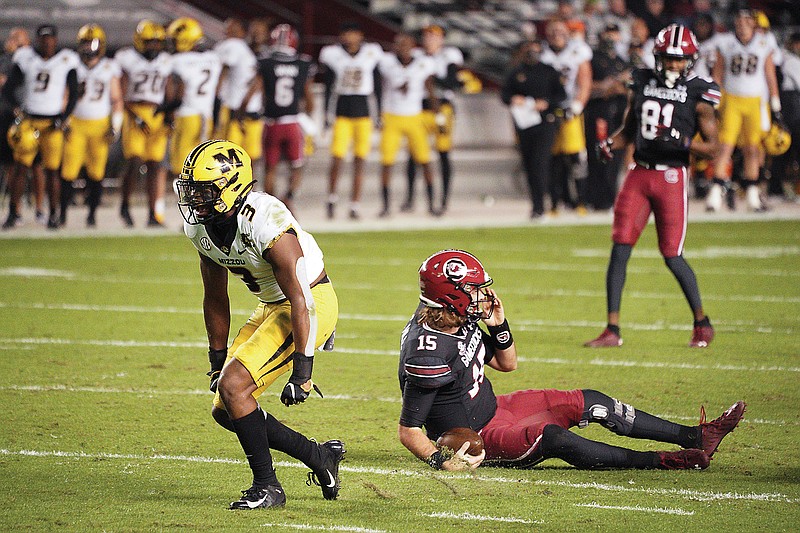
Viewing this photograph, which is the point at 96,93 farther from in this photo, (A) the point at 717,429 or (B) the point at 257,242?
(A) the point at 717,429

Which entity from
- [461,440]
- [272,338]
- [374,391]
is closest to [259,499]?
[272,338]

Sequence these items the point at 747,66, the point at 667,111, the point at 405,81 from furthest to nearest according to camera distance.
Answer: the point at 405,81
the point at 747,66
the point at 667,111

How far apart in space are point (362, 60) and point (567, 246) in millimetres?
3751

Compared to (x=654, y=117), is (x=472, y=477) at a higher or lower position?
lower

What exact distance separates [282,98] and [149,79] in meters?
1.51

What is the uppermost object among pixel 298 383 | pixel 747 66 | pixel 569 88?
pixel 747 66

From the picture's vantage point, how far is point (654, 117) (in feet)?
25.3

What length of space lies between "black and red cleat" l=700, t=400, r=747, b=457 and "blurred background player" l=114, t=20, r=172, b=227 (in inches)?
378

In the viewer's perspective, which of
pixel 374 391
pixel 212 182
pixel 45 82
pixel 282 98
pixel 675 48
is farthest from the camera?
pixel 282 98

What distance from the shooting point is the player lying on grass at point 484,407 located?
4891 millimetres

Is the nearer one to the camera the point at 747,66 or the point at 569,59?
the point at 747,66

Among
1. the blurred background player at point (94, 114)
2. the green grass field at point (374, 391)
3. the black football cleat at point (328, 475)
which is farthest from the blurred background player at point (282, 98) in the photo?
the black football cleat at point (328, 475)

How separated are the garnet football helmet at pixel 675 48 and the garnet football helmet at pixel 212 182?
12.3ft

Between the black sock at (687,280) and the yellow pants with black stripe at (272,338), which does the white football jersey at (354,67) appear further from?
the yellow pants with black stripe at (272,338)
